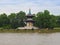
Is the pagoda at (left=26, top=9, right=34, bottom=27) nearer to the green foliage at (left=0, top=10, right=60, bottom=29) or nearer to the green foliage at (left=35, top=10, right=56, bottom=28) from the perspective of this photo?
the green foliage at (left=0, top=10, right=60, bottom=29)

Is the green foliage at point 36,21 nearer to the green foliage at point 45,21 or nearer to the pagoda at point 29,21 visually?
the green foliage at point 45,21

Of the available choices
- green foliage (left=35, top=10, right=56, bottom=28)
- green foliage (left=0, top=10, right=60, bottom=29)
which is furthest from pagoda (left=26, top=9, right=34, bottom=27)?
green foliage (left=35, top=10, right=56, bottom=28)

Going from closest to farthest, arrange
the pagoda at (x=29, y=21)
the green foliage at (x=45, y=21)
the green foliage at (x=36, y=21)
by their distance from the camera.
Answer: the green foliage at (x=45, y=21) → the green foliage at (x=36, y=21) → the pagoda at (x=29, y=21)

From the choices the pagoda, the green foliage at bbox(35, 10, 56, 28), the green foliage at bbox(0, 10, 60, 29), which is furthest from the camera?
the pagoda

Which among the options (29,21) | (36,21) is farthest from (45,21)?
(29,21)

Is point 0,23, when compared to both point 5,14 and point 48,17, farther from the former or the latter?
A: point 48,17

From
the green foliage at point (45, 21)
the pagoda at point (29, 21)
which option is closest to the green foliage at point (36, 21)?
the green foliage at point (45, 21)

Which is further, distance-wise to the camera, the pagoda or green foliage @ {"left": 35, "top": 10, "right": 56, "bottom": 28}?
the pagoda

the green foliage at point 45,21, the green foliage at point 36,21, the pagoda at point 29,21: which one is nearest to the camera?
the green foliage at point 45,21

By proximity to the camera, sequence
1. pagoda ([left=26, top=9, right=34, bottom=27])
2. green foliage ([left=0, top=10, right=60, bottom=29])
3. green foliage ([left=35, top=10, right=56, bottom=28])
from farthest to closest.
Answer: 1. pagoda ([left=26, top=9, right=34, bottom=27])
2. green foliage ([left=0, top=10, right=60, bottom=29])
3. green foliage ([left=35, top=10, right=56, bottom=28])

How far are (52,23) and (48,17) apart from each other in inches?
70.1

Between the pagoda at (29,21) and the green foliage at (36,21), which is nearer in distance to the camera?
the green foliage at (36,21)

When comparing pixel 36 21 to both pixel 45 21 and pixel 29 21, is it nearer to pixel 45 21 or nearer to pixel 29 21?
pixel 29 21
